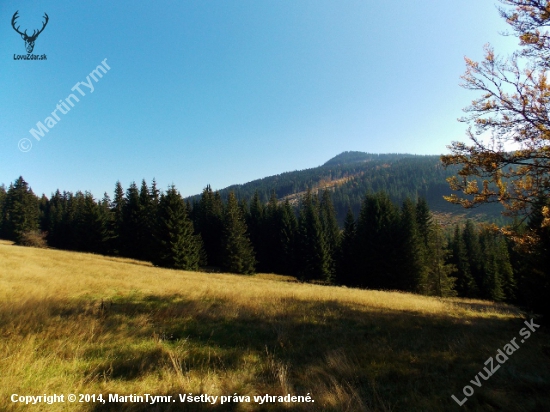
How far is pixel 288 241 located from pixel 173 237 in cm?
2317

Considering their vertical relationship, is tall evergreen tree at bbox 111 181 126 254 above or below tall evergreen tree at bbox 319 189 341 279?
above

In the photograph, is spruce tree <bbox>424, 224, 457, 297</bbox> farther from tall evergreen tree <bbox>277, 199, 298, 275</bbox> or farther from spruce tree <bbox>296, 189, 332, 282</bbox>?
tall evergreen tree <bbox>277, 199, 298, 275</bbox>

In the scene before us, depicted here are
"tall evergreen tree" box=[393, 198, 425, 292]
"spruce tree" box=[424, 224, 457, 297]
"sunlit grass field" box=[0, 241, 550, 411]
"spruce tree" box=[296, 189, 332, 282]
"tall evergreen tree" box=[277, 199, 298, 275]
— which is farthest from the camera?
"tall evergreen tree" box=[277, 199, 298, 275]

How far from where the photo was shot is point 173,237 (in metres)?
37.3

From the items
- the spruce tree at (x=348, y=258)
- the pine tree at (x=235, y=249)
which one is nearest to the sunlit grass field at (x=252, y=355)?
the pine tree at (x=235, y=249)

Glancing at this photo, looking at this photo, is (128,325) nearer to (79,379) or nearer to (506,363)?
(79,379)

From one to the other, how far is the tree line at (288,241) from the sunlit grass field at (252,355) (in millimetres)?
27959

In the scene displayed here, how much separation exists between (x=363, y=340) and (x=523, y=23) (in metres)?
10.3

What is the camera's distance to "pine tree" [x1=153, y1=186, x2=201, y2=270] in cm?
3666

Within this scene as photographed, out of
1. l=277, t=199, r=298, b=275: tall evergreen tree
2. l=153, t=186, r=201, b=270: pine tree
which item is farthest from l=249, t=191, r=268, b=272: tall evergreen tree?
l=153, t=186, r=201, b=270: pine tree

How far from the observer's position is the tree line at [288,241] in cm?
3697

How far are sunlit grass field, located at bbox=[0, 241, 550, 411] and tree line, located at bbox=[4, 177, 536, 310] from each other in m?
28.0

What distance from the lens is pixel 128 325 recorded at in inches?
266

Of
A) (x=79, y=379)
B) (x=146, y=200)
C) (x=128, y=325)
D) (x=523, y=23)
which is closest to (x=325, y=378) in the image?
(x=79, y=379)
